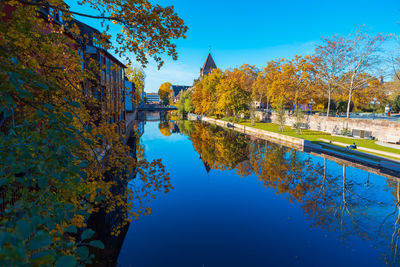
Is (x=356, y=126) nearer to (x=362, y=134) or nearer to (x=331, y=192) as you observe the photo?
(x=362, y=134)

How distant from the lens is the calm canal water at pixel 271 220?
7.54 metres

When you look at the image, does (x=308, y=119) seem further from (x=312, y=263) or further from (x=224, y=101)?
(x=312, y=263)

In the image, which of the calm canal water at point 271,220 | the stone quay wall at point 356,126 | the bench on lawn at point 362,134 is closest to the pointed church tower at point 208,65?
the stone quay wall at point 356,126

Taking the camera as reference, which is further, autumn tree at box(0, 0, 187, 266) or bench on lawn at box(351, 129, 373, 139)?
bench on lawn at box(351, 129, 373, 139)

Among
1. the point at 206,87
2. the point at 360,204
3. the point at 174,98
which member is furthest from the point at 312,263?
the point at 174,98

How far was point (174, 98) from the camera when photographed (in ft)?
457

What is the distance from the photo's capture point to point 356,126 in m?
26.0

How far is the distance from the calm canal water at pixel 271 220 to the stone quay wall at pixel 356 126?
9.91 meters

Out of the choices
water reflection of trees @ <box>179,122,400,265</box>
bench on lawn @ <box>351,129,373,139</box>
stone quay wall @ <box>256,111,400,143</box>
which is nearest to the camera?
water reflection of trees @ <box>179,122,400,265</box>

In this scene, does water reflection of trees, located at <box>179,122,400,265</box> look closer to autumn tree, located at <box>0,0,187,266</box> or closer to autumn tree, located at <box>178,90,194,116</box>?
autumn tree, located at <box>0,0,187,266</box>

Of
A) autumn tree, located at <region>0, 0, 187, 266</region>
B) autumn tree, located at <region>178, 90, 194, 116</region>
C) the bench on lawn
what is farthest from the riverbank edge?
autumn tree, located at <region>178, 90, 194, 116</region>

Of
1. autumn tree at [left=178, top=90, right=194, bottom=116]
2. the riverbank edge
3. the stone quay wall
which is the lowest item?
the riverbank edge

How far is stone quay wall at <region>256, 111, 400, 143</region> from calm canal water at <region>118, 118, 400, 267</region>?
390 inches

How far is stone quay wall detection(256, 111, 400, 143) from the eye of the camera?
21406mm
